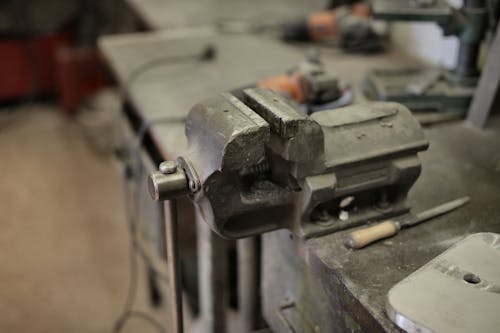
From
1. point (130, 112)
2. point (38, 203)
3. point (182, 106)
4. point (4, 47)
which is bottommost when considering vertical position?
point (38, 203)

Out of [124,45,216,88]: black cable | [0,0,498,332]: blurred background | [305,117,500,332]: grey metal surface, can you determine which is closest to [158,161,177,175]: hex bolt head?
[305,117,500,332]: grey metal surface

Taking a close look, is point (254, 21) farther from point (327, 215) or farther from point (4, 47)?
point (4, 47)

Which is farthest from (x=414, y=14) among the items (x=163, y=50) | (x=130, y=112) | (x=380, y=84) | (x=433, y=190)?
(x=130, y=112)

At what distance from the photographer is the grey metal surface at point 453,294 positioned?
0.60 meters

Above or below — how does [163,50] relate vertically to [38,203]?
above

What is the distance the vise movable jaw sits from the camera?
2.28 feet

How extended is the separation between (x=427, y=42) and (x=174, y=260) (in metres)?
1.15

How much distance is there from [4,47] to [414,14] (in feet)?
9.41

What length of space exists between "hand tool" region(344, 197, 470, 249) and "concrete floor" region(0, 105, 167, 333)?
4.56 feet

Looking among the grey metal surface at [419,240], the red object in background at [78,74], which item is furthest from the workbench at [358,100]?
the red object in background at [78,74]

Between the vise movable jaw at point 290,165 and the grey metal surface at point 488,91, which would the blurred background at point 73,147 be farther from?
the vise movable jaw at point 290,165

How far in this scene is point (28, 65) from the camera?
11.3 ft

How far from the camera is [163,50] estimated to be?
5.69ft

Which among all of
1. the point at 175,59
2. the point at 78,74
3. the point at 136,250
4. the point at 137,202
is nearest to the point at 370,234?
the point at 137,202
